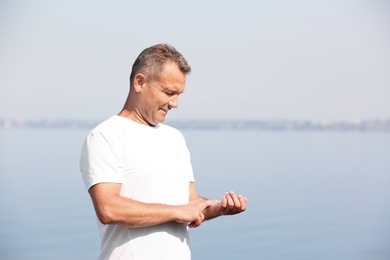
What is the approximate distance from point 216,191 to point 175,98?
10.0m

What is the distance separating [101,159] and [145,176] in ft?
0.52

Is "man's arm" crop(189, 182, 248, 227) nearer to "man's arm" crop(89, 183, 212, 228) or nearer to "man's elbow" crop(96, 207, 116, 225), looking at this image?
"man's arm" crop(89, 183, 212, 228)

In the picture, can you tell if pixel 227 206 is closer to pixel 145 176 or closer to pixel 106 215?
pixel 145 176

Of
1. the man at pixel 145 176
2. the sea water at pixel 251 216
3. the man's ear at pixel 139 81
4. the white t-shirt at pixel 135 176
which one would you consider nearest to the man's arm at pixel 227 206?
the man at pixel 145 176

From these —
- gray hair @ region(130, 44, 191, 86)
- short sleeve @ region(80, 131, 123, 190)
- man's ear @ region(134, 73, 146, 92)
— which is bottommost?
short sleeve @ region(80, 131, 123, 190)

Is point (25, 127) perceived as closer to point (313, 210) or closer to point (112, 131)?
point (313, 210)

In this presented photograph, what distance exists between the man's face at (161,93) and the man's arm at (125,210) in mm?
276

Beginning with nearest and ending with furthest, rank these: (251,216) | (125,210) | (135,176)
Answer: (125,210), (135,176), (251,216)

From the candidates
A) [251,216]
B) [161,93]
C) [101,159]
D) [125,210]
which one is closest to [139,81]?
[161,93]

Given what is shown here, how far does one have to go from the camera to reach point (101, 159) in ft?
7.82

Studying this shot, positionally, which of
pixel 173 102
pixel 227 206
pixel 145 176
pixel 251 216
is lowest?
pixel 251 216

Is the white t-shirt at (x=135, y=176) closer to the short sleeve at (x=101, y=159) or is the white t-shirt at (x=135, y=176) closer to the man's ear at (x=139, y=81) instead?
the short sleeve at (x=101, y=159)

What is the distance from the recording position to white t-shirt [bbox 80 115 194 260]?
7.88ft

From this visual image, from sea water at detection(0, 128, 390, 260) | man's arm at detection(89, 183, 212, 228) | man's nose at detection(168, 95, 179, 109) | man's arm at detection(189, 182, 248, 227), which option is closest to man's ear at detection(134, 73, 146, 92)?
man's nose at detection(168, 95, 179, 109)
